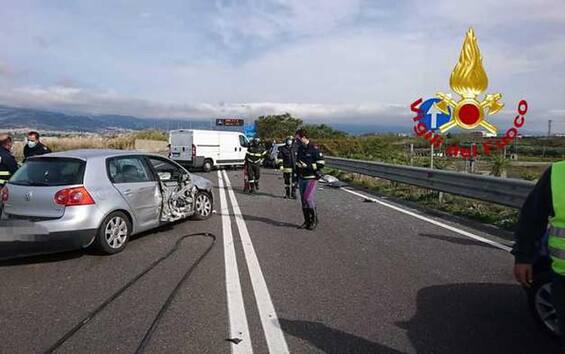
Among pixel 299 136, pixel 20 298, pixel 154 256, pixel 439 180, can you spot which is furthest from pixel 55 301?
pixel 439 180

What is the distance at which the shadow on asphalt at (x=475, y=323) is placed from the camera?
12.2ft

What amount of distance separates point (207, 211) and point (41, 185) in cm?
380

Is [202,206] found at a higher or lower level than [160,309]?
higher

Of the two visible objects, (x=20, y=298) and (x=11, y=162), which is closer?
(x=20, y=298)

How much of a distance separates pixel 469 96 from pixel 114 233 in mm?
10014

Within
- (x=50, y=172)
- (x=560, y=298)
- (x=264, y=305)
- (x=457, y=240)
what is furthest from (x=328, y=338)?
(x=50, y=172)

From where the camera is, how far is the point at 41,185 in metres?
6.38

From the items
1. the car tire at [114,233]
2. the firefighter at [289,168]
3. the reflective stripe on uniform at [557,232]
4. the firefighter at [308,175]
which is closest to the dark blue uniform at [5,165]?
the car tire at [114,233]

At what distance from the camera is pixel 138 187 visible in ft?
24.1

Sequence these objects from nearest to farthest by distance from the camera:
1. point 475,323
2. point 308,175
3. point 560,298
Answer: point 560,298 < point 475,323 < point 308,175

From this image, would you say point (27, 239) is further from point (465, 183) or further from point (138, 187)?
point (465, 183)

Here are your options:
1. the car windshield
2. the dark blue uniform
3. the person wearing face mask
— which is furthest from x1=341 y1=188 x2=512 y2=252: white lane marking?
the person wearing face mask

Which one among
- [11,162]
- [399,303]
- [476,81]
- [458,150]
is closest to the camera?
[399,303]

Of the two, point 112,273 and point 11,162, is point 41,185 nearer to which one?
point 112,273
